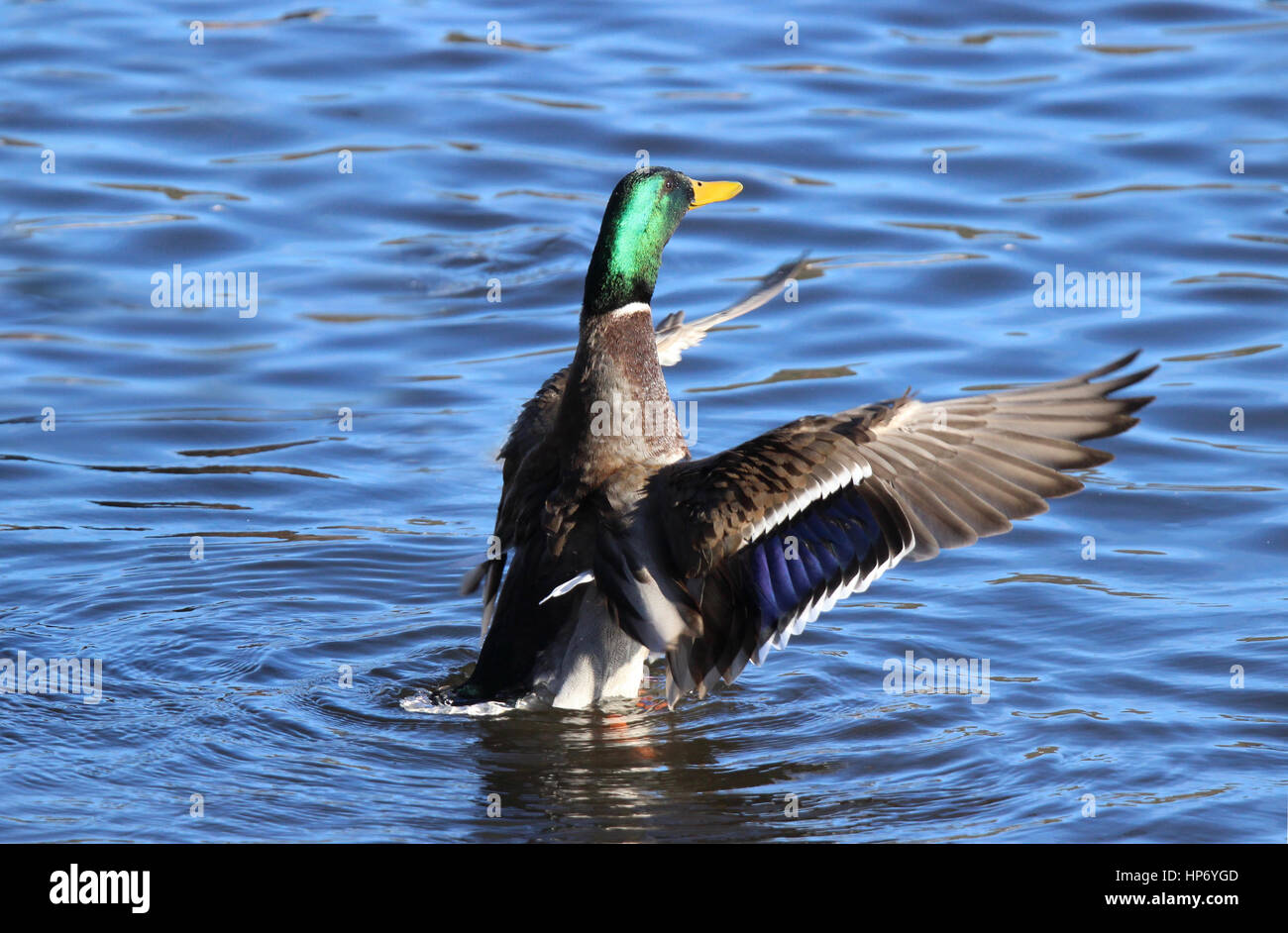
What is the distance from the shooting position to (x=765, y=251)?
10.4 m

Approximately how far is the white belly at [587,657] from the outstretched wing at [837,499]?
0.33 m

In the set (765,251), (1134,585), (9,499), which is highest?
(765,251)

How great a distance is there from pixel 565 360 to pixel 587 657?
3420mm

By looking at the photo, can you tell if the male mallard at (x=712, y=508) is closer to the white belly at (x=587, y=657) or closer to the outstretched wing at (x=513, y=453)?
the white belly at (x=587, y=657)

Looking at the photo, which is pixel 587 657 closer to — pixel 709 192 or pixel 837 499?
pixel 837 499

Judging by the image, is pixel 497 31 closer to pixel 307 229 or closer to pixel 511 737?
pixel 307 229

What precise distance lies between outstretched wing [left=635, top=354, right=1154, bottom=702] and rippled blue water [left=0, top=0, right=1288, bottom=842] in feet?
1.69

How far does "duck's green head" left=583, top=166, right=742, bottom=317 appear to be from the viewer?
587 cm

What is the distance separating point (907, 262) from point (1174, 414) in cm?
222

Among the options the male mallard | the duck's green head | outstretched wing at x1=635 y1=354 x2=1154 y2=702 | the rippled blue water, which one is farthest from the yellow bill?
the rippled blue water

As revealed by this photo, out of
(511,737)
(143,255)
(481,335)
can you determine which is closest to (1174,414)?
(481,335)

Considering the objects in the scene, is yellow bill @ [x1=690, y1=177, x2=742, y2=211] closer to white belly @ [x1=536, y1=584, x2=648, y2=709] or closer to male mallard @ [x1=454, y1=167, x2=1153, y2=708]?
male mallard @ [x1=454, y1=167, x2=1153, y2=708]

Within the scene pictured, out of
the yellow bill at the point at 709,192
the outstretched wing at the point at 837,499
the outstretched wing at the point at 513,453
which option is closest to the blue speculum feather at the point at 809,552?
the outstretched wing at the point at 837,499

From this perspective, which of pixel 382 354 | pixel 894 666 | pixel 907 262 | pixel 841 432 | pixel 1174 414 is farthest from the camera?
pixel 907 262
